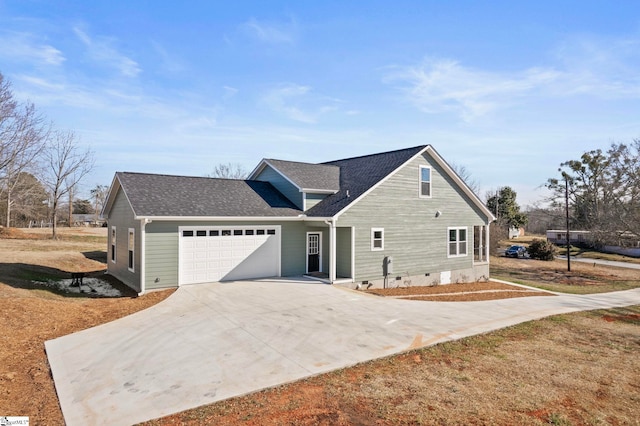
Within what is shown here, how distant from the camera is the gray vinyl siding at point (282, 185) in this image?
17.5 meters

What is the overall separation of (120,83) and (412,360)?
16.2m

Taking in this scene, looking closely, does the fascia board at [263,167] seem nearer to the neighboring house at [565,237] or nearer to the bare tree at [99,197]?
the neighboring house at [565,237]

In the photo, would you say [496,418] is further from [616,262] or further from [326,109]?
[616,262]

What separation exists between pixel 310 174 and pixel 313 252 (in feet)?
13.7

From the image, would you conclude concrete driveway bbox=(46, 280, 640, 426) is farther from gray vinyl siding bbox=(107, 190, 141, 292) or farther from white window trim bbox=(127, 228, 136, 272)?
white window trim bbox=(127, 228, 136, 272)

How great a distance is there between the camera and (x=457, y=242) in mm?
20141

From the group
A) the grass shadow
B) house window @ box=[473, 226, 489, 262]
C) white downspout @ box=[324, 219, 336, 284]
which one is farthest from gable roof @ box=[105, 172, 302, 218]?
house window @ box=[473, 226, 489, 262]

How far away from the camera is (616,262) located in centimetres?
4062

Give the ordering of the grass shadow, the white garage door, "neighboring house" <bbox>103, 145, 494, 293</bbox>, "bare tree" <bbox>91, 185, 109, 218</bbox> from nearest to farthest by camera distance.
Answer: the grass shadow → "neighboring house" <bbox>103, 145, 494, 293</bbox> → the white garage door → "bare tree" <bbox>91, 185, 109, 218</bbox>

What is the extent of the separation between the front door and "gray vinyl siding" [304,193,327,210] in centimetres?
133

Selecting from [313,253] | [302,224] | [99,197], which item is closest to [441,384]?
[302,224]

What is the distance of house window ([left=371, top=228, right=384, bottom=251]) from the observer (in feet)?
54.3

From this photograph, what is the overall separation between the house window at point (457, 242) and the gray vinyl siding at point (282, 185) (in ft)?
27.7

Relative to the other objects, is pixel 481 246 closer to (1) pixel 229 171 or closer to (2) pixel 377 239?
(2) pixel 377 239
